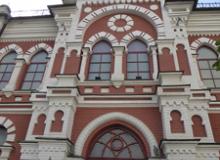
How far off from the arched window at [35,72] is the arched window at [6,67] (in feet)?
2.96

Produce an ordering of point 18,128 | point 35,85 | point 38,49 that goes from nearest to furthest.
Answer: point 18,128, point 35,85, point 38,49

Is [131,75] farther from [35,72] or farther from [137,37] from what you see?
[35,72]

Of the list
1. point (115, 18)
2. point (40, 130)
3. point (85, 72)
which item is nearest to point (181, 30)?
point (115, 18)

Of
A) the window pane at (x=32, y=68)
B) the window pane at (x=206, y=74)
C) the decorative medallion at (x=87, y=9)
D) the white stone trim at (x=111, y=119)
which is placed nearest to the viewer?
the white stone trim at (x=111, y=119)

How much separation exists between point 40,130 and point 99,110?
7.53 ft

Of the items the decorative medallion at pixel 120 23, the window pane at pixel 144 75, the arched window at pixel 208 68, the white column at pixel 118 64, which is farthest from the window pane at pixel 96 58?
the arched window at pixel 208 68

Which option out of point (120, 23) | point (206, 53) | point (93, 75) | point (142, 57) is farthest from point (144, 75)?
point (206, 53)

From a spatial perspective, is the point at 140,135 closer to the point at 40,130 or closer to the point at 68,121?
the point at 68,121

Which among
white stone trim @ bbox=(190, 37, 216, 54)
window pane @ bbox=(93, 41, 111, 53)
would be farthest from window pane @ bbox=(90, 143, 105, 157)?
white stone trim @ bbox=(190, 37, 216, 54)

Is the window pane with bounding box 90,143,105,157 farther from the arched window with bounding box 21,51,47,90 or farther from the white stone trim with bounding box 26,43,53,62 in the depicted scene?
the white stone trim with bounding box 26,43,53,62

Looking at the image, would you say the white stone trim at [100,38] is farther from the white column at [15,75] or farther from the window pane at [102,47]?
the white column at [15,75]

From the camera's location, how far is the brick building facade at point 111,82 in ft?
30.4

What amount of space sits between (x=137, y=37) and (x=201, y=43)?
9.80 ft

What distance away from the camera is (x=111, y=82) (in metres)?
10.7
